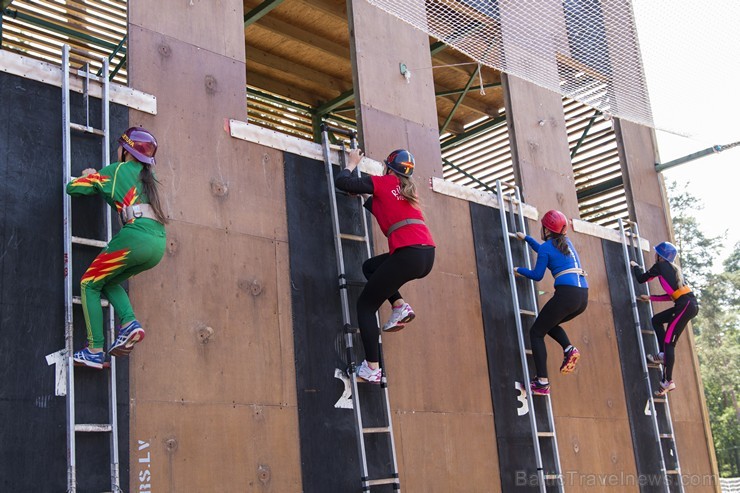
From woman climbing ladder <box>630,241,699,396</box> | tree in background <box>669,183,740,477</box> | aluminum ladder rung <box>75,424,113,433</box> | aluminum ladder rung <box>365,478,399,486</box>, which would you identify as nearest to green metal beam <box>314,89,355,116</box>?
woman climbing ladder <box>630,241,699,396</box>

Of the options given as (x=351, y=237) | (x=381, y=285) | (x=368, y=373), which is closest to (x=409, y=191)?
(x=351, y=237)

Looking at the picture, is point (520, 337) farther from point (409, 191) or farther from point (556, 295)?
point (409, 191)

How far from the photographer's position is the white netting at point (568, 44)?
26.9ft

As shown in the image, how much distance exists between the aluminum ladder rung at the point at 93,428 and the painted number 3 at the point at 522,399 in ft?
13.8

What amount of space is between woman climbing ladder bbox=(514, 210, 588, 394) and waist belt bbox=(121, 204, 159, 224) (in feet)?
13.4

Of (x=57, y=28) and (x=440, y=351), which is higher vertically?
(x=57, y=28)

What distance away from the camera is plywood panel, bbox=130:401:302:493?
5.37m

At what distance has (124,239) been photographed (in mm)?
5098

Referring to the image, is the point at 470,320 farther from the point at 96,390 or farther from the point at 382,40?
the point at 96,390

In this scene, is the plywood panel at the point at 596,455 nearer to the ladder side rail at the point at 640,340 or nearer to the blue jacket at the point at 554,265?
the ladder side rail at the point at 640,340

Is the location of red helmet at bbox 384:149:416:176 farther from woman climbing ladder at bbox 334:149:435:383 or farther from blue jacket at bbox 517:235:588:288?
blue jacket at bbox 517:235:588:288

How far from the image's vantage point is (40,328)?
510 centimetres

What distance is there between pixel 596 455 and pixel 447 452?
229 cm

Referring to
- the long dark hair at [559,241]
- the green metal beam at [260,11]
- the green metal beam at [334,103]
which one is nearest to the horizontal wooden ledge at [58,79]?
the long dark hair at [559,241]
